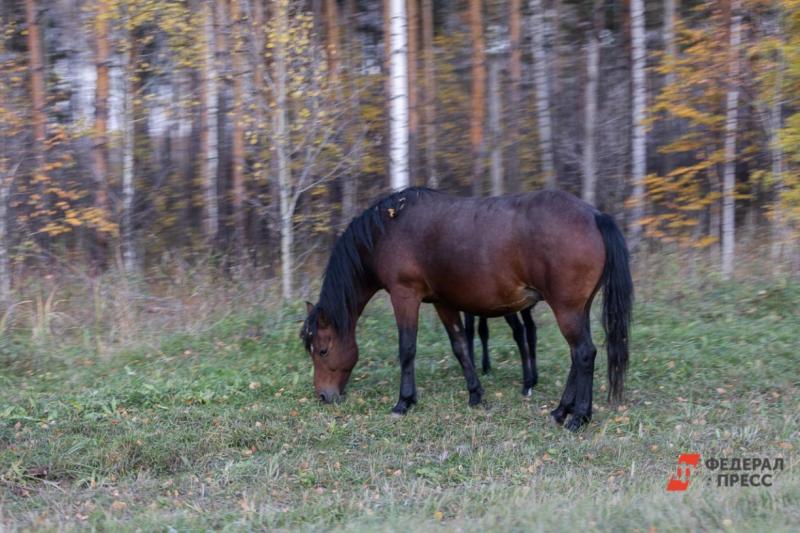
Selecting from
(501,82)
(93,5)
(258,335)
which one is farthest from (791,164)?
(93,5)

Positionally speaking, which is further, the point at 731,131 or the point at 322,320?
the point at 731,131

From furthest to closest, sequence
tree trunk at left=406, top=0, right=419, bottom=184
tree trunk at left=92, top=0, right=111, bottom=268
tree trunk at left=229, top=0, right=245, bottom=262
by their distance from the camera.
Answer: tree trunk at left=406, top=0, right=419, bottom=184 < tree trunk at left=229, top=0, right=245, bottom=262 < tree trunk at left=92, top=0, right=111, bottom=268

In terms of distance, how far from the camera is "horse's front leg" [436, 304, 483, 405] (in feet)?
22.5

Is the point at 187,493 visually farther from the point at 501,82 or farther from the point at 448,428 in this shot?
the point at 501,82

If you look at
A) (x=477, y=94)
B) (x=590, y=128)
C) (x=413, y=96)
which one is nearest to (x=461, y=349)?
(x=590, y=128)

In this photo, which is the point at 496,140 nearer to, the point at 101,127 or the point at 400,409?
the point at 101,127

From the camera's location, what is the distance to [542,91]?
13.0 metres

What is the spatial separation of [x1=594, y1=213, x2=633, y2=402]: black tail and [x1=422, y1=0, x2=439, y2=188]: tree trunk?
Result: 20.4 ft

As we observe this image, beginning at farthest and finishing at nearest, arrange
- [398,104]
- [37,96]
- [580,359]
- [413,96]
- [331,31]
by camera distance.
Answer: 1. [331,31]
2. [413,96]
3. [37,96]
4. [398,104]
5. [580,359]

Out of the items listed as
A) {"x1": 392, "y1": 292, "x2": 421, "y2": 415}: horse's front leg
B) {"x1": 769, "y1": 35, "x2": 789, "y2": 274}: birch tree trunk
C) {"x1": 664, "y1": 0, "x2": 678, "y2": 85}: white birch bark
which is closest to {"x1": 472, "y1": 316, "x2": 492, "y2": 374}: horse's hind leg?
{"x1": 392, "y1": 292, "x2": 421, "y2": 415}: horse's front leg

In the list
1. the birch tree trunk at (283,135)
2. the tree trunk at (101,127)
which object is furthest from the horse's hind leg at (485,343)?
the tree trunk at (101,127)

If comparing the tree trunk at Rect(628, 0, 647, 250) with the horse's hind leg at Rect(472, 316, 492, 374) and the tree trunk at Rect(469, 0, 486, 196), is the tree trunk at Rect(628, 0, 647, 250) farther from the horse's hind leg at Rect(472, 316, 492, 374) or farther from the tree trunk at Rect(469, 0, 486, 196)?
the horse's hind leg at Rect(472, 316, 492, 374)

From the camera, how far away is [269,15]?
1237 cm

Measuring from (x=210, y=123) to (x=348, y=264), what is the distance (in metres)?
5.58
